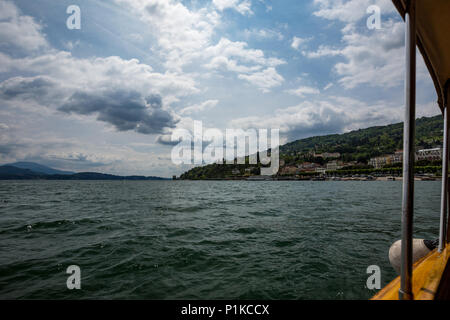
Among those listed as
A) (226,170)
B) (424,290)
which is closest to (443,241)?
(424,290)

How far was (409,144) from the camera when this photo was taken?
184 cm

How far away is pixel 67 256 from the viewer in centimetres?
636

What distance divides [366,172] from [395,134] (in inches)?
2181

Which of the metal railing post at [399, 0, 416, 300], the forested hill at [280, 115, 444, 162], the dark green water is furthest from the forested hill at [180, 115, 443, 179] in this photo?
the metal railing post at [399, 0, 416, 300]

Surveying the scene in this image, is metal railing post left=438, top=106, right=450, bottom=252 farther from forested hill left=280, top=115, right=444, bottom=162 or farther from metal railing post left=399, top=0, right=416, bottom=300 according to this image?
forested hill left=280, top=115, right=444, bottom=162

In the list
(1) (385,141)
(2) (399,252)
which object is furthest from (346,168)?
(2) (399,252)

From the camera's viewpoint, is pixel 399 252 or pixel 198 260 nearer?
pixel 399 252

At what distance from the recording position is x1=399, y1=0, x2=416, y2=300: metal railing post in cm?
182

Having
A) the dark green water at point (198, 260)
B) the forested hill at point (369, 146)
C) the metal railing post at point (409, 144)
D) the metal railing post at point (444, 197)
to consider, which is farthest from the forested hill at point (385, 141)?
the metal railing post at point (409, 144)

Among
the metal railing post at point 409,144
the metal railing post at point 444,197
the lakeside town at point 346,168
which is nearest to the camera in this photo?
the metal railing post at point 409,144

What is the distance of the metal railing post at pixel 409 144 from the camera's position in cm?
182

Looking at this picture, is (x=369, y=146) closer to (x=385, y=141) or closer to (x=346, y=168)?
(x=385, y=141)

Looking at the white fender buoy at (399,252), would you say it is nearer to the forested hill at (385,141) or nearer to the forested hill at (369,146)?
the forested hill at (385,141)

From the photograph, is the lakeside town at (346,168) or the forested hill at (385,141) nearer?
the lakeside town at (346,168)
